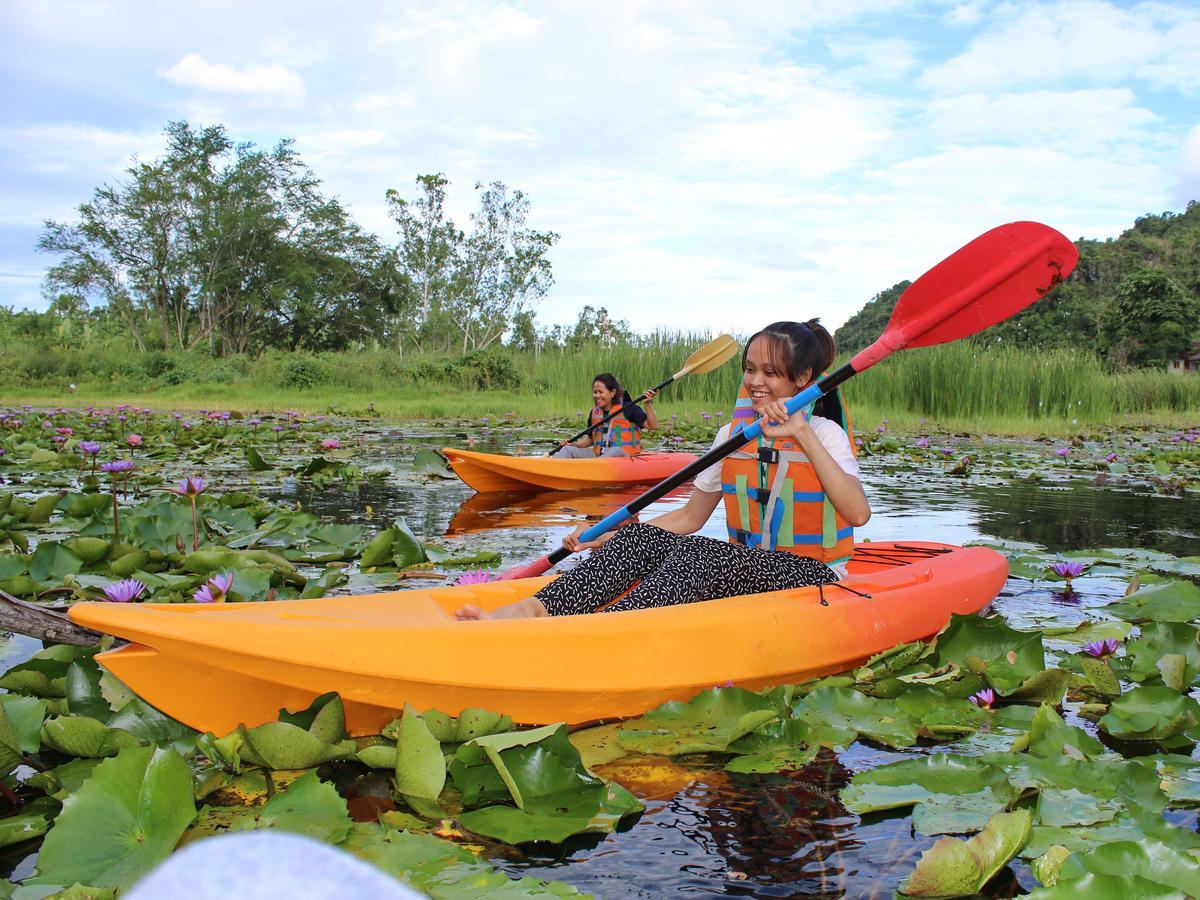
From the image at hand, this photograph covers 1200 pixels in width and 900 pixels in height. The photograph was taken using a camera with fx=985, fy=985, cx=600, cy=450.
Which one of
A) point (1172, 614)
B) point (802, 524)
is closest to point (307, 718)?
point (802, 524)

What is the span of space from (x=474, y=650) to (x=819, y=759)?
0.77 m

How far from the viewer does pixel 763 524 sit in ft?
9.36

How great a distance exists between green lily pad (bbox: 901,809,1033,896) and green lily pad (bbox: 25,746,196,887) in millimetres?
1104

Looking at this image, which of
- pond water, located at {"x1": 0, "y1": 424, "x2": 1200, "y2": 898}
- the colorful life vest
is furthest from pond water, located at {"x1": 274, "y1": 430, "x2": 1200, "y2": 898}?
the colorful life vest

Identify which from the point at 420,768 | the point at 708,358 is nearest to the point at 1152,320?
the point at 708,358

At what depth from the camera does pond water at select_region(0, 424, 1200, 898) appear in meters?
1.61

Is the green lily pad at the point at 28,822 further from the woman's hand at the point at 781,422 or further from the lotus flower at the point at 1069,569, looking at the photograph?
the lotus flower at the point at 1069,569

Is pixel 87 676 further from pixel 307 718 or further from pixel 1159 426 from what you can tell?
pixel 1159 426

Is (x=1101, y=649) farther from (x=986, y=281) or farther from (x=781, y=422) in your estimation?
(x=986, y=281)

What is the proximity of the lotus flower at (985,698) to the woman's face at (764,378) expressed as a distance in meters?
0.95

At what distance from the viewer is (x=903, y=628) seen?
2.80 meters

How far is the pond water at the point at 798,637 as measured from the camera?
63.5 inches

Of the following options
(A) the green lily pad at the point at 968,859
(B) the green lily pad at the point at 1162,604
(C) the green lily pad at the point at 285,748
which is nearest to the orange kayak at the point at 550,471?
(B) the green lily pad at the point at 1162,604

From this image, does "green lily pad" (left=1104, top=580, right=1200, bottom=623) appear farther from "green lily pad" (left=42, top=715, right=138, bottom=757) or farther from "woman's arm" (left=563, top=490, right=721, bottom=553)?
"green lily pad" (left=42, top=715, right=138, bottom=757)
